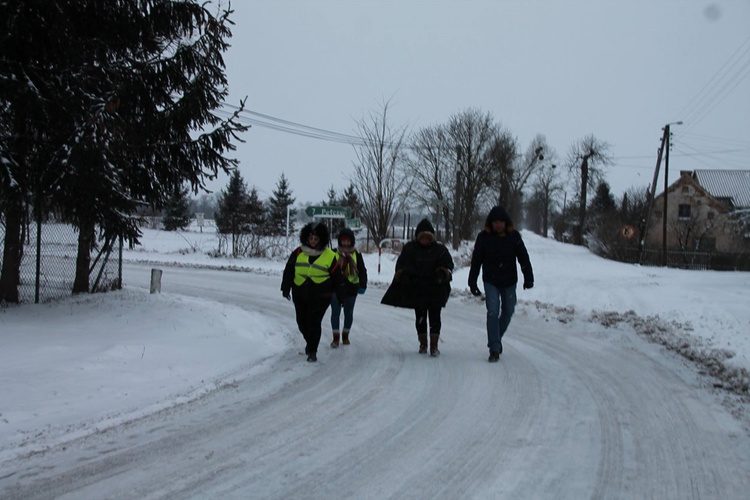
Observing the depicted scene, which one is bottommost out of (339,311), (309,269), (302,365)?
(302,365)

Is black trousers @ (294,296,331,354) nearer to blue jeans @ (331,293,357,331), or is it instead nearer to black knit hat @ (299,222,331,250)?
black knit hat @ (299,222,331,250)

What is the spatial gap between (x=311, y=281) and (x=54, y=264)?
6803 millimetres

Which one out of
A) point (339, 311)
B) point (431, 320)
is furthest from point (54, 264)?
point (431, 320)

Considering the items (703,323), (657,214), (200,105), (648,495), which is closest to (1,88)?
(200,105)

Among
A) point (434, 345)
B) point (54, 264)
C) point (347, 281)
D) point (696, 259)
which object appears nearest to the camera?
point (434, 345)

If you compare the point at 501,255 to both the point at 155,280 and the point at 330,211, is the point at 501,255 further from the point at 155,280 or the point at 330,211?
the point at 330,211

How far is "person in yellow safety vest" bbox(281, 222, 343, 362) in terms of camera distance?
7418mm

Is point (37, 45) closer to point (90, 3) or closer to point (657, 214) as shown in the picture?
point (90, 3)

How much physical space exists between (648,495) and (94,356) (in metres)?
5.60

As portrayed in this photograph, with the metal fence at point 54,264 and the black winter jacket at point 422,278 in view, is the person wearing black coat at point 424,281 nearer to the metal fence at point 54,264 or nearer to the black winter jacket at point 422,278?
the black winter jacket at point 422,278

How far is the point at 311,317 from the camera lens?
7418mm

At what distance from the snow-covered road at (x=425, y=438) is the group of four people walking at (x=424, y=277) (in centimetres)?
48

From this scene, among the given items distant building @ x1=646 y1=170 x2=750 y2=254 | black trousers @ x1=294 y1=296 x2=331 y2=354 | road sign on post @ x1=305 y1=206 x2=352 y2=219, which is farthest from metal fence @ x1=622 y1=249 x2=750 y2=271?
black trousers @ x1=294 y1=296 x2=331 y2=354

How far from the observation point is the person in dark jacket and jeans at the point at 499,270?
7480 mm
